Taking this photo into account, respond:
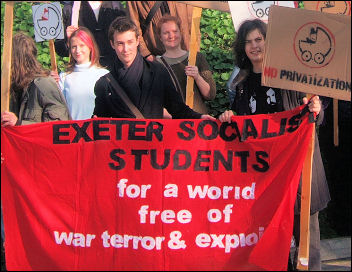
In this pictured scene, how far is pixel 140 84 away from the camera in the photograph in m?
5.29

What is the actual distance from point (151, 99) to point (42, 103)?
2.75ft

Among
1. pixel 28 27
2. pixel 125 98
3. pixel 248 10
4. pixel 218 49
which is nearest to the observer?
pixel 125 98

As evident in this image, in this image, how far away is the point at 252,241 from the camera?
493 cm

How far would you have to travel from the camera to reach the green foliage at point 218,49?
21.2 ft

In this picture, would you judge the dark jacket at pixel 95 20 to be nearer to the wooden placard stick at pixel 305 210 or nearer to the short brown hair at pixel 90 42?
the short brown hair at pixel 90 42

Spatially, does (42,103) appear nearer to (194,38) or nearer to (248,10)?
(194,38)

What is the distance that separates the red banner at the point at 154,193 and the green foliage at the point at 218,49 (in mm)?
1438

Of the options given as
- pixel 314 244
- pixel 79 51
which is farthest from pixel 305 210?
pixel 79 51

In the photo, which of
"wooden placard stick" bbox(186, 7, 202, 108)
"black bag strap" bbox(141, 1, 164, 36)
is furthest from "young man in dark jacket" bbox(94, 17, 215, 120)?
"black bag strap" bbox(141, 1, 164, 36)

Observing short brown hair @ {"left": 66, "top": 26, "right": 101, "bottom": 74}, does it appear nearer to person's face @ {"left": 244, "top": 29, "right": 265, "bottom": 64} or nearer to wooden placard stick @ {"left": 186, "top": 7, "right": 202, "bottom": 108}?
wooden placard stick @ {"left": 186, "top": 7, "right": 202, "bottom": 108}

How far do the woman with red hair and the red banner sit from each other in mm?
624

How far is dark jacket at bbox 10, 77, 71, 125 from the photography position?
214 inches

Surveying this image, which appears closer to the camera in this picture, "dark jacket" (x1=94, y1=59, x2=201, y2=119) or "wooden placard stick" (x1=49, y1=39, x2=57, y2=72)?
"dark jacket" (x1=94, y1=59, x2=201, y2=119)

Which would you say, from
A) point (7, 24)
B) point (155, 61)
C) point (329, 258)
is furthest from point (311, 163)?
point (7, 24)
